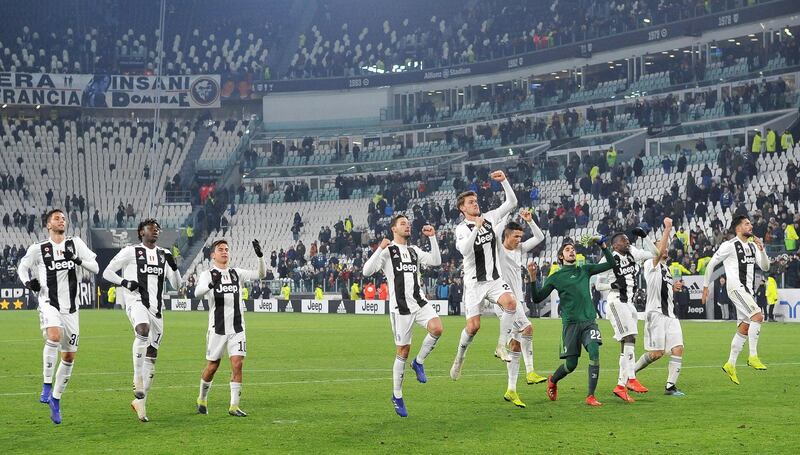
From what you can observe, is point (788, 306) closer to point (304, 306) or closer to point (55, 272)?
point (304, 306)

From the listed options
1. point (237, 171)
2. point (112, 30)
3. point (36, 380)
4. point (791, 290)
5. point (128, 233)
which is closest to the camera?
point (36, 380)

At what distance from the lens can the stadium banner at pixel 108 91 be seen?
77000 millimetres

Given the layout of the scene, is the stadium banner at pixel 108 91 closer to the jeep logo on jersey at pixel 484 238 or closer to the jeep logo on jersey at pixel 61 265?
the jeep logo on jersey at pixel 61 265

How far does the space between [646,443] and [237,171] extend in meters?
66.0

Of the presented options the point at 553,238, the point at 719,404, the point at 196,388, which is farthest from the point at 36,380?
the point at 553,238

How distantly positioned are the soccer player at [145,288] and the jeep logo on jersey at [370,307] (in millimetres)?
39417

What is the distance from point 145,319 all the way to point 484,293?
4.50 m

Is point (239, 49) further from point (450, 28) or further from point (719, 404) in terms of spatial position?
point (719, 404)

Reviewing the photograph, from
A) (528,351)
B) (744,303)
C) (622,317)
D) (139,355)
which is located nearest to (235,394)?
(139,355)

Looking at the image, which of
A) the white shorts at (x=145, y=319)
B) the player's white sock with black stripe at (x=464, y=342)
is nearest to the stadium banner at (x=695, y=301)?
the player's white sock with black stripe at (x=464, y=342)

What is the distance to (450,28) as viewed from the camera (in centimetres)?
7656

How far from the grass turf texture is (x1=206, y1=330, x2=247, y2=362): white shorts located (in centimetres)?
78

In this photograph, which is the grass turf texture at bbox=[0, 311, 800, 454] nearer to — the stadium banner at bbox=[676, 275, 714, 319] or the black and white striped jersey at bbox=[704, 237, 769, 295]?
the black and white striped jersey at bbox=[704, 237, 769, 295]

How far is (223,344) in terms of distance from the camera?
48.5 feet
